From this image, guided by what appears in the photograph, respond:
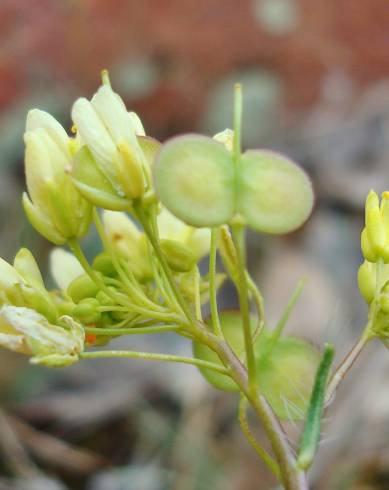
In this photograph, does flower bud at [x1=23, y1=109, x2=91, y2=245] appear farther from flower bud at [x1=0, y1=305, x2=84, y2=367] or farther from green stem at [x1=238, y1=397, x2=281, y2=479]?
green stem at [x1=238, y1=397, x2=281, y2=479]

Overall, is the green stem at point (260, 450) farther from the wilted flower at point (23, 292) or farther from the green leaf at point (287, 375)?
the wilted flower at point (23, 292)

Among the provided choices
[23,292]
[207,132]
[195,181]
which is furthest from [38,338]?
[207,132]

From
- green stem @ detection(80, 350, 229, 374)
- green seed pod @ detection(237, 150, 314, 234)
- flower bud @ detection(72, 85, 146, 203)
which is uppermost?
flower bud @ detection(72, 85, 146, 203)

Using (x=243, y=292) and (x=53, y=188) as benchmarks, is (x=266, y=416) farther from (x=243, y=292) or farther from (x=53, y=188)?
(x=53, y=188)

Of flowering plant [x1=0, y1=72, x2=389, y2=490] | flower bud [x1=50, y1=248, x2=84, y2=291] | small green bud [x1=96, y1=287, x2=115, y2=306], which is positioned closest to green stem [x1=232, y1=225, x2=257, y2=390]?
flowering plant [x1=0, y1=72, x2=389, y2=490]

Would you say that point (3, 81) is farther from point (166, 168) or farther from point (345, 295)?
point (166, 168)
